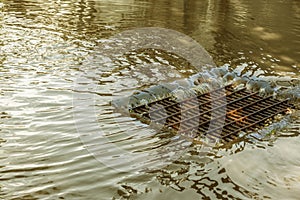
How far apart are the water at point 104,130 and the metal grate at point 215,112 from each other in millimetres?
298

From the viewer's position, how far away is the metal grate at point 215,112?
14.9ft

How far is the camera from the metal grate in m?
4.54

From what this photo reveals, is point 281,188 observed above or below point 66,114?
below

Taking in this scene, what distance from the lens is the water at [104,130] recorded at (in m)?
3.36

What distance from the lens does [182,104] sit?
17.1ft

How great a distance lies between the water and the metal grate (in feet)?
0.98

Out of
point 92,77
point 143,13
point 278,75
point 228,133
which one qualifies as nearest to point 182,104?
point 228,133

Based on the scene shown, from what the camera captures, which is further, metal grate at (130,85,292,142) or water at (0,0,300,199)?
metal grate at (130,85,292,142)

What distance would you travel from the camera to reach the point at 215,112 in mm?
5043

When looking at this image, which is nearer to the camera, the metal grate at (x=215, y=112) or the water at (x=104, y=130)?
the water at (x=104, y=130)

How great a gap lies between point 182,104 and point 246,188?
203cm

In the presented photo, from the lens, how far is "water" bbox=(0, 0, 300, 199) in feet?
11.0

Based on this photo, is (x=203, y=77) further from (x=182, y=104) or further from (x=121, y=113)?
(x=121, y=113)

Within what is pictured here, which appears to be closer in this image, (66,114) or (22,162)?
(22,162)
